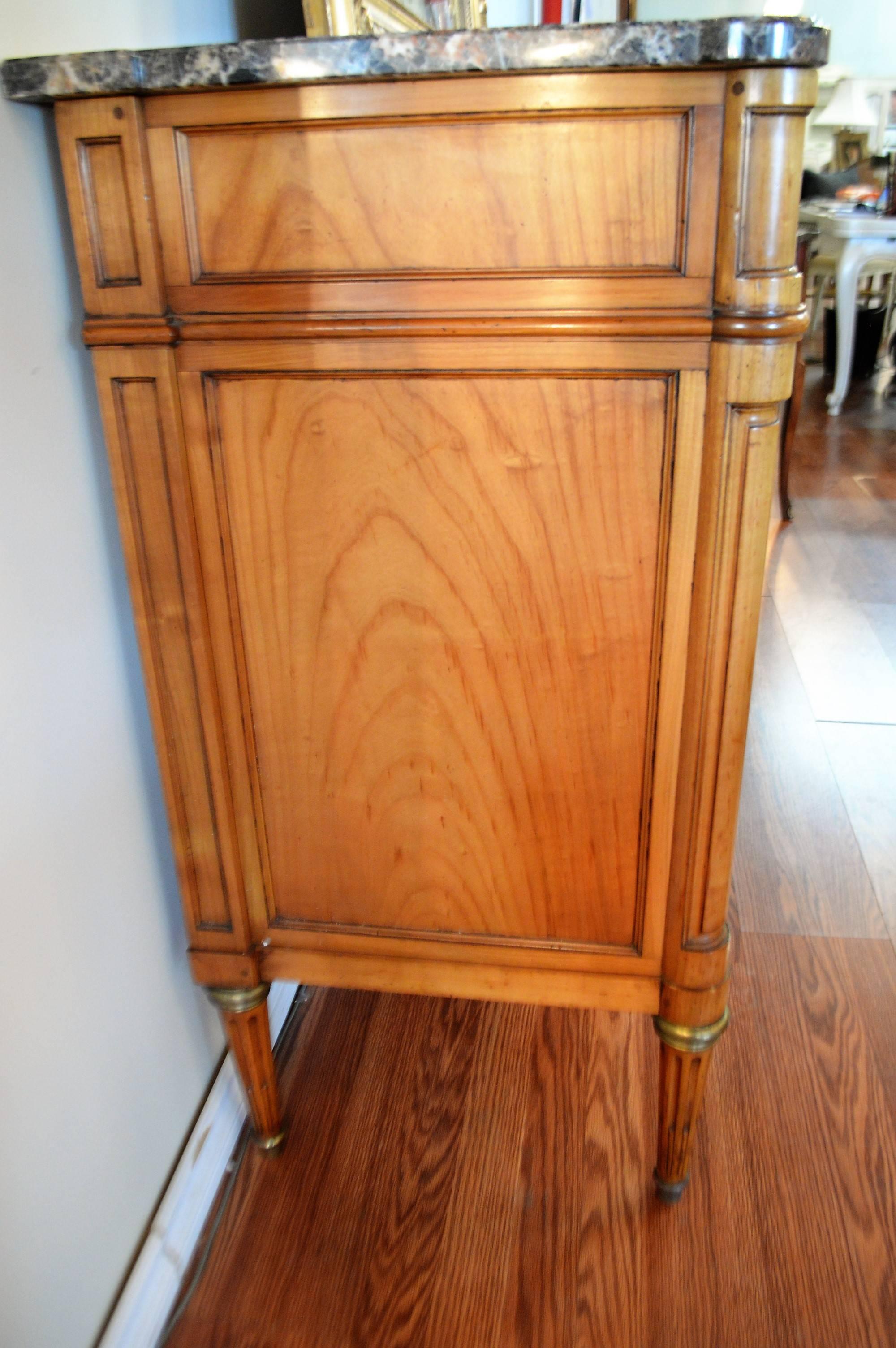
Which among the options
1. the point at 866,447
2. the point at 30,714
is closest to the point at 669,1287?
the point at 30,714

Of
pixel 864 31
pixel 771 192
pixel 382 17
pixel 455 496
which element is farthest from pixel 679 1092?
pixel 864 31

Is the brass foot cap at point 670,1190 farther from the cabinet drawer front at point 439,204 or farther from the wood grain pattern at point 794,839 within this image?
the cabinet drawer front at point 439,204

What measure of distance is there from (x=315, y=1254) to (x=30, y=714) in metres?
0.54

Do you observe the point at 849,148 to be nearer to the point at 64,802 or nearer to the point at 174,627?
the point at 174,627

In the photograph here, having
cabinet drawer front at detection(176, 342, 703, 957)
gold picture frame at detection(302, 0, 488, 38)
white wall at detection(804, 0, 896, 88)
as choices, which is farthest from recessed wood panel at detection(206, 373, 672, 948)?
white wall at detection(804, 0, 896, 88)

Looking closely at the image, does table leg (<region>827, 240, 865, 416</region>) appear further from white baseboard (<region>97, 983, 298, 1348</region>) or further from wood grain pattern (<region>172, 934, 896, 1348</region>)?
white baseboard (<region>97, 983, 298, 1348</region>)

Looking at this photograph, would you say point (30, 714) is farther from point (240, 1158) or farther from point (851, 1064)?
point (851, 1064)

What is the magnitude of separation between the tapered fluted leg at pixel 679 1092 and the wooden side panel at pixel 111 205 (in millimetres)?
636

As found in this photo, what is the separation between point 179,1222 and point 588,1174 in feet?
1.18

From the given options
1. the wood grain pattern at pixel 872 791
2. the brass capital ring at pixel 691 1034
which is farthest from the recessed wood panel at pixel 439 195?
the wood grain pattern at pixel 872 791

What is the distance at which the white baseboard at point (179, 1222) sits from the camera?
0.79 m

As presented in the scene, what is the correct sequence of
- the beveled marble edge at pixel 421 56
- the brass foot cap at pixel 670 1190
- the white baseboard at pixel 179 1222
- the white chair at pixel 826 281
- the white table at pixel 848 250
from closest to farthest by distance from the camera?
the beveled marble edge at pixel 421 56, the white baseboard at pixel 179 1222, the brass foot cap at pixel 670 1190, the white table at pixel 848 250, the white chair at pixel 826 281

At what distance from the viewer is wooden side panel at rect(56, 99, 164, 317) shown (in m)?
0.62

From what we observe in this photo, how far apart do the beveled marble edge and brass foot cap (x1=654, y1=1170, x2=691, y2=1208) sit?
84 centimetres
